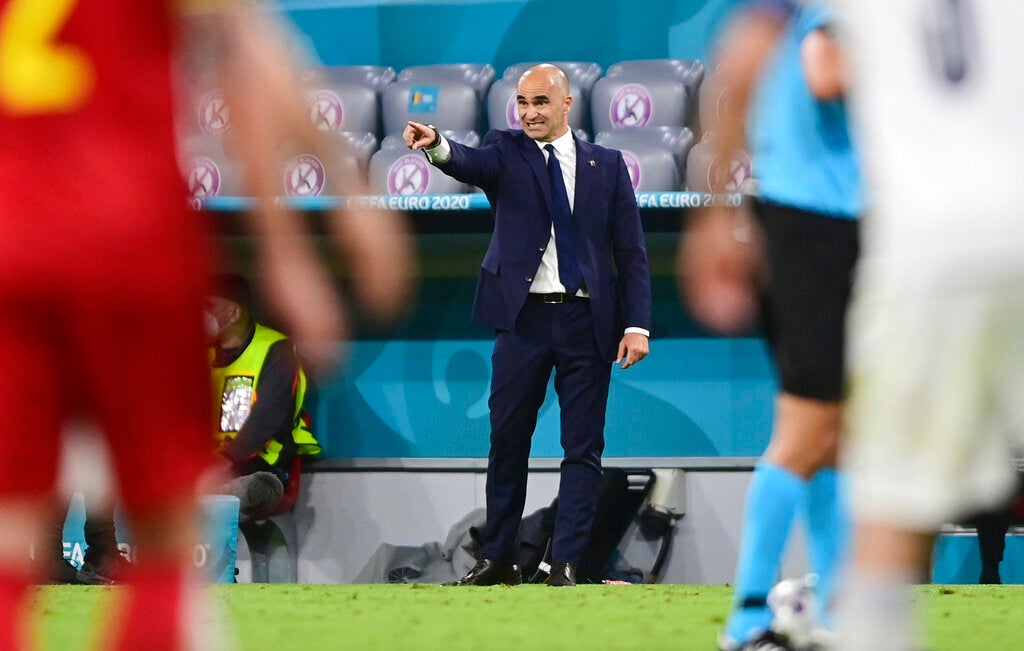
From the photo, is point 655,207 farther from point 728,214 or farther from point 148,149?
point 148,149

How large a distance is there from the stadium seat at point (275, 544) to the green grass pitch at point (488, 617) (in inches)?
80.1

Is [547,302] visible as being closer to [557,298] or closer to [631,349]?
[557,298]

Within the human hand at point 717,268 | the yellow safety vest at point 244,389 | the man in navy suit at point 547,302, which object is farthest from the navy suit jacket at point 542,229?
the human hand at point 717,268

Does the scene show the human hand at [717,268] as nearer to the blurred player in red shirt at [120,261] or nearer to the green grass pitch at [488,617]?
the blurred player in red shirt at [120,261]

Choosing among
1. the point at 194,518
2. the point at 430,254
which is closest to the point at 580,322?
the point at 430,254

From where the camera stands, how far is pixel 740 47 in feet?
9.46

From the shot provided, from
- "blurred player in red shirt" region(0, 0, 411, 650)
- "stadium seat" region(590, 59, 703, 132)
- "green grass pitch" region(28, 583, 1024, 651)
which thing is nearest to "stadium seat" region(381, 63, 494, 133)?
"stadium seat" region(590, 59, 703, 132)

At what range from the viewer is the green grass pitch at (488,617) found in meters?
3.73

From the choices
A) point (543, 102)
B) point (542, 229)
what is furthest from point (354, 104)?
point (542, 229)

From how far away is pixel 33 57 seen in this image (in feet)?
6.03

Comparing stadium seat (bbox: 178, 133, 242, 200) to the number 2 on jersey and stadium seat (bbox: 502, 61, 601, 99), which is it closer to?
stadium seat (bbox: 502, 61, 601, 99)

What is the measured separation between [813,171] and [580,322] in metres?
3.16

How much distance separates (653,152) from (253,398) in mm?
2286

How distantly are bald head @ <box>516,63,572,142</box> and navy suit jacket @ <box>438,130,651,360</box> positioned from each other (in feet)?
0.24
